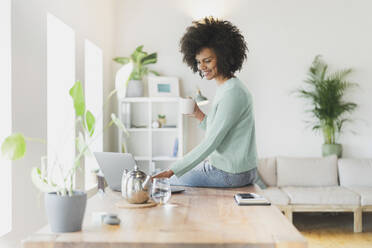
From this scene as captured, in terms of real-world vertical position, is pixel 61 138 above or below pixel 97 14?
below

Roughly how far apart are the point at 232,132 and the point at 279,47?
340 centimetres

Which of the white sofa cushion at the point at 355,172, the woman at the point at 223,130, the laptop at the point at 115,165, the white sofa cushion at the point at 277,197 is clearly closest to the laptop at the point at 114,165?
the laptop at the point at 115,165

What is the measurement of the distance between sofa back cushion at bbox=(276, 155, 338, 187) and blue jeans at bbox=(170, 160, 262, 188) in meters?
2.79

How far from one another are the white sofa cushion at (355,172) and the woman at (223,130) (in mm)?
2944

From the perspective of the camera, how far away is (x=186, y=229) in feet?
4.62

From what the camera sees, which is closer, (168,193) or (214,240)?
(214,240)

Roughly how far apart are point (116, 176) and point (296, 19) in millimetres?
3910

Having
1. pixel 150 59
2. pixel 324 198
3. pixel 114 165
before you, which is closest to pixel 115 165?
pixel 114 165

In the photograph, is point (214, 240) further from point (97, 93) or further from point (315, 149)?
point (315, 149)

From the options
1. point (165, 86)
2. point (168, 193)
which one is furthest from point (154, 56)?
point (168, 193)

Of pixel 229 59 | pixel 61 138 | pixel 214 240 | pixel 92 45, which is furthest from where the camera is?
pixel 92 45

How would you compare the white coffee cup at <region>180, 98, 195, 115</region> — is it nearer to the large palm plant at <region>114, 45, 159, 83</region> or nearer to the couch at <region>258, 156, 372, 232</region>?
the couch at <region>258, 156, 372, 232</region>

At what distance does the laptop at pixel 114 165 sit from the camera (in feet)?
6.76

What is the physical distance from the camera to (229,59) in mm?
2418
